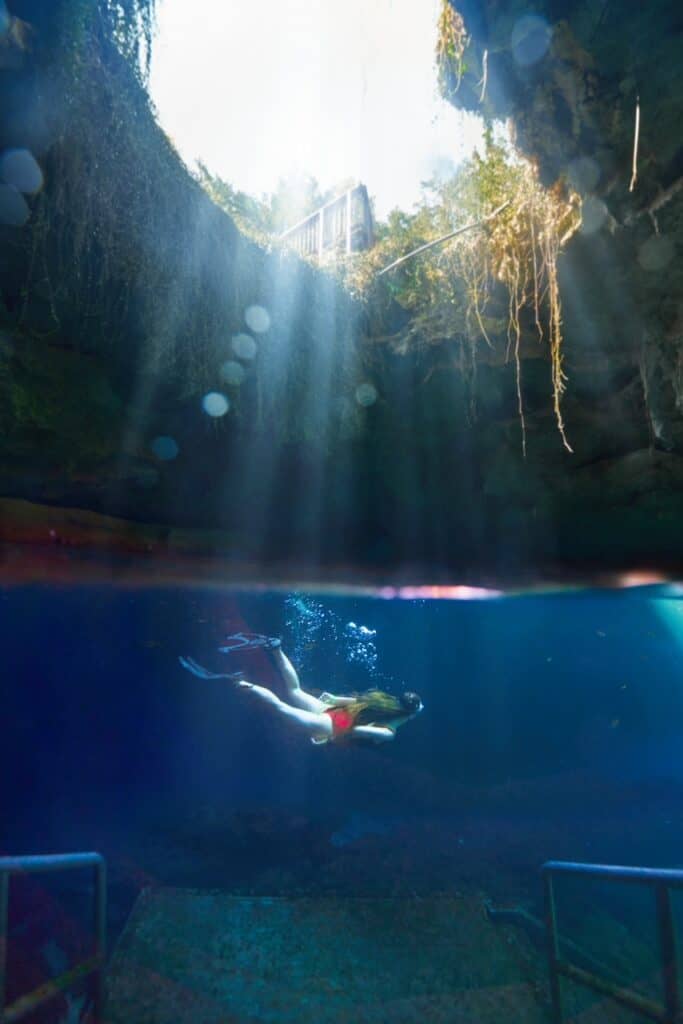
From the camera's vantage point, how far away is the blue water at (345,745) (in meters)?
9.14

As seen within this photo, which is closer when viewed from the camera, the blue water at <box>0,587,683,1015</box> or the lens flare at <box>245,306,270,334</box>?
the lens flare at <box>245,306,270,334</box>

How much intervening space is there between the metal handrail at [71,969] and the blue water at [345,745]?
12.5 feet

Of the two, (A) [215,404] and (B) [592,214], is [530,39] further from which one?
(A) [215,404]

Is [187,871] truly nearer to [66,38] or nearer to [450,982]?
[450,982]

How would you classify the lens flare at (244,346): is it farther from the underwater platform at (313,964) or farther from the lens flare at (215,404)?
the underwater platform at (313,964)

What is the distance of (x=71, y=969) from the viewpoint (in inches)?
105

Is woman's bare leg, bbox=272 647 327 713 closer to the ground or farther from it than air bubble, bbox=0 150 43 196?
closer to the ground

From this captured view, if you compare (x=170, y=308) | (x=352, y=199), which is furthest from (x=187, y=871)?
(x=352, y=199)

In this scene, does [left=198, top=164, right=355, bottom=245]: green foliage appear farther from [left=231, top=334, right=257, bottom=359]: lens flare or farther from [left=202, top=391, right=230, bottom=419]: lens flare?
[left=202, top=391, right=230, bottom=419]: lens flare

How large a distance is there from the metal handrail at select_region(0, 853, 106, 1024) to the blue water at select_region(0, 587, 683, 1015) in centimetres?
381

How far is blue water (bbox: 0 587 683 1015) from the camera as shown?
360 inches

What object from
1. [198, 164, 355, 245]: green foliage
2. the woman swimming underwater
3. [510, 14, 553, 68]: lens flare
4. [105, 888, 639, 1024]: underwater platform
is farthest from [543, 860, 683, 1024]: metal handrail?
[198, 164, 355, 245]: green foliage

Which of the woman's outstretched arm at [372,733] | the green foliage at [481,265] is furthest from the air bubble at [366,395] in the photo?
the woman's outstretched arm at [372,733]

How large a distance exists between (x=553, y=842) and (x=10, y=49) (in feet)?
42.7
